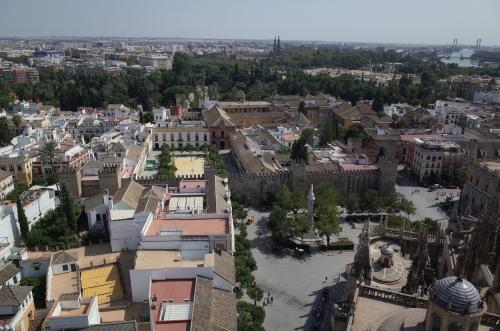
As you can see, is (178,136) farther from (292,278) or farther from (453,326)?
(453,326)

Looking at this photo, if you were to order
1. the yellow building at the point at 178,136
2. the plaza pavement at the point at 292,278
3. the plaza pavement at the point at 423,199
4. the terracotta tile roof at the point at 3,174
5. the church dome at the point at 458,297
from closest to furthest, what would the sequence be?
the church dome at the point at 458,297
the plaza pavement at the point at 292,278
the terracotta tile roof at the point at 3,174
the plaza pavement at the point at 423,199
the yellow building at the point at 178,136

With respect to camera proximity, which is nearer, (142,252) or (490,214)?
(490,214)

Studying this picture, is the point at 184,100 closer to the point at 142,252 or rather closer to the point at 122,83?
the point at 122,83

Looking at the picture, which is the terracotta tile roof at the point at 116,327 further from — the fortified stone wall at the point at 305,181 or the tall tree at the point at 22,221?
the fortified stone wall at the point at 305,181

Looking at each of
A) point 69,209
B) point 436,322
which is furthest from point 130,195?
point 436,322

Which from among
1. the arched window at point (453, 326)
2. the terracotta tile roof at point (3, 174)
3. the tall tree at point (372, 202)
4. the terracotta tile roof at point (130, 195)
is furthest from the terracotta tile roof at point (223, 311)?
the terracotta tile roof at point (3, 174)

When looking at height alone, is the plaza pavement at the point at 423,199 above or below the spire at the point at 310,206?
below

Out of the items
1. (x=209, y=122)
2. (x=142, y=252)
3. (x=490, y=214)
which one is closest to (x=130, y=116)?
(x=209, y=122)
